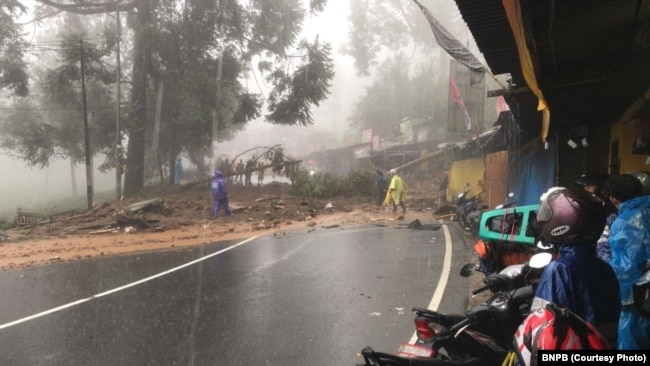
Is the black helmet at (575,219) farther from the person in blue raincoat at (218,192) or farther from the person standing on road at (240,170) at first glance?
the person standing on road at (240,170)

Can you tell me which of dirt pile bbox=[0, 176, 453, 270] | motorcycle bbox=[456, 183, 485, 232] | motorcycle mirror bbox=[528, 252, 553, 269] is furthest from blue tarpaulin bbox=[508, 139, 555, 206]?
motorcycle mirror bbox=[528, 252, 553, 269]

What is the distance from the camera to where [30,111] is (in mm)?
33312

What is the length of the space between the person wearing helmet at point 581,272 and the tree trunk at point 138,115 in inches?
997

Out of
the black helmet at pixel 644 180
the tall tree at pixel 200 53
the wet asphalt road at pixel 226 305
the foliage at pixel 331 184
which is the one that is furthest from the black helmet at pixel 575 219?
the tall tree at pixel 200 53

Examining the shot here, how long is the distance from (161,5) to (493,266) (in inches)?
1154

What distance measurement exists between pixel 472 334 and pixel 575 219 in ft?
3.38

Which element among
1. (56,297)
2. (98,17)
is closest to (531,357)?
(56,297)

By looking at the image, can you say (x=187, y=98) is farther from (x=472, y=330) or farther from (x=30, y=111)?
(x=472, y=330)

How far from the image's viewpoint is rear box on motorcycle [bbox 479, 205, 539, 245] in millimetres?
5680

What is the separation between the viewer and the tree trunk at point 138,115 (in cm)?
2527

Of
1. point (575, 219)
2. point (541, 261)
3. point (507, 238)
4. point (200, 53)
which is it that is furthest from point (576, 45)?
point (200, 53)

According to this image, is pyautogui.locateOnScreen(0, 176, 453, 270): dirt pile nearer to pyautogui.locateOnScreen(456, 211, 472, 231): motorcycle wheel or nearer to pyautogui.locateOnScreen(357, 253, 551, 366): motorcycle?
pyautogui.locateOnScreen(456, 211, 472, 231): motorcycle wheel

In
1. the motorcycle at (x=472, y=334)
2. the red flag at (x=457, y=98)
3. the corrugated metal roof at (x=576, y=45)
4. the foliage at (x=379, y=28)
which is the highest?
the foliage at (x=379, y=28)

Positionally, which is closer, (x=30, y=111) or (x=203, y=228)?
(x=203, y=228)
